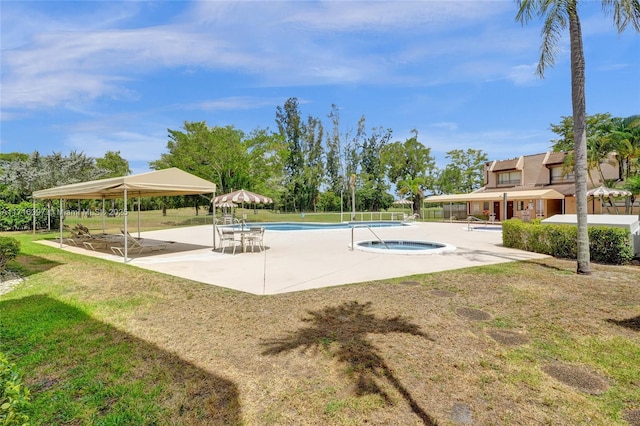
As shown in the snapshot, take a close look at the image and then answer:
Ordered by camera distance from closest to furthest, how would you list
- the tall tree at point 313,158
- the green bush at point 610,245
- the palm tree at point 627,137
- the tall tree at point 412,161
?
the green bush at point 610,245 → the palm tree at point 627,137 → the tall tree at point 412,161 → the tall tree at point 313,158

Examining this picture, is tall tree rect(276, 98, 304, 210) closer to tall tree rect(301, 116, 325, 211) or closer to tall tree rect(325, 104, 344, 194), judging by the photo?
tall tree rect(301, 116, 325, 211)

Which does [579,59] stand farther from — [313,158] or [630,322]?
[313,158]

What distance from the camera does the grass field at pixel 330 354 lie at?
245 centimetres

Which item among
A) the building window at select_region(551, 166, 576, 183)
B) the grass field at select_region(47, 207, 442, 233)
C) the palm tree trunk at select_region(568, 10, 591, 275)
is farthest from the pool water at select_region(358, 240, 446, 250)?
the building window at select_region(551, 166, 576, 183)

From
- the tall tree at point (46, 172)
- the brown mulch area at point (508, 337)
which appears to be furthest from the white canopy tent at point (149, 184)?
the tall tree at point (46, 172)

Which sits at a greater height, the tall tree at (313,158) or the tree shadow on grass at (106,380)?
the tall tree at (313,158)

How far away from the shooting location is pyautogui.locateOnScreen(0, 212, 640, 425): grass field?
8.04 feet

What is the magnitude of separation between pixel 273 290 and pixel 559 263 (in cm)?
780

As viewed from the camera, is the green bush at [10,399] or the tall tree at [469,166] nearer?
the green bush at [10,399]

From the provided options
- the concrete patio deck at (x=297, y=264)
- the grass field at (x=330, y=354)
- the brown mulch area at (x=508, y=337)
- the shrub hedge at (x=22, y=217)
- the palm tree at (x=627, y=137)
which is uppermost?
the palm tree at (x=627, y=137)

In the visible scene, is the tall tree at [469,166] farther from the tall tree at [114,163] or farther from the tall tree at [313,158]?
the tall tree at [114,163]

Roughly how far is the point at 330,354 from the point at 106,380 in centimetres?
218

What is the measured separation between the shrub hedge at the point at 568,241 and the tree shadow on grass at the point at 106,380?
10330 mm

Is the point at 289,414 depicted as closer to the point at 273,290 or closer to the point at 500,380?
the point at 500,380
